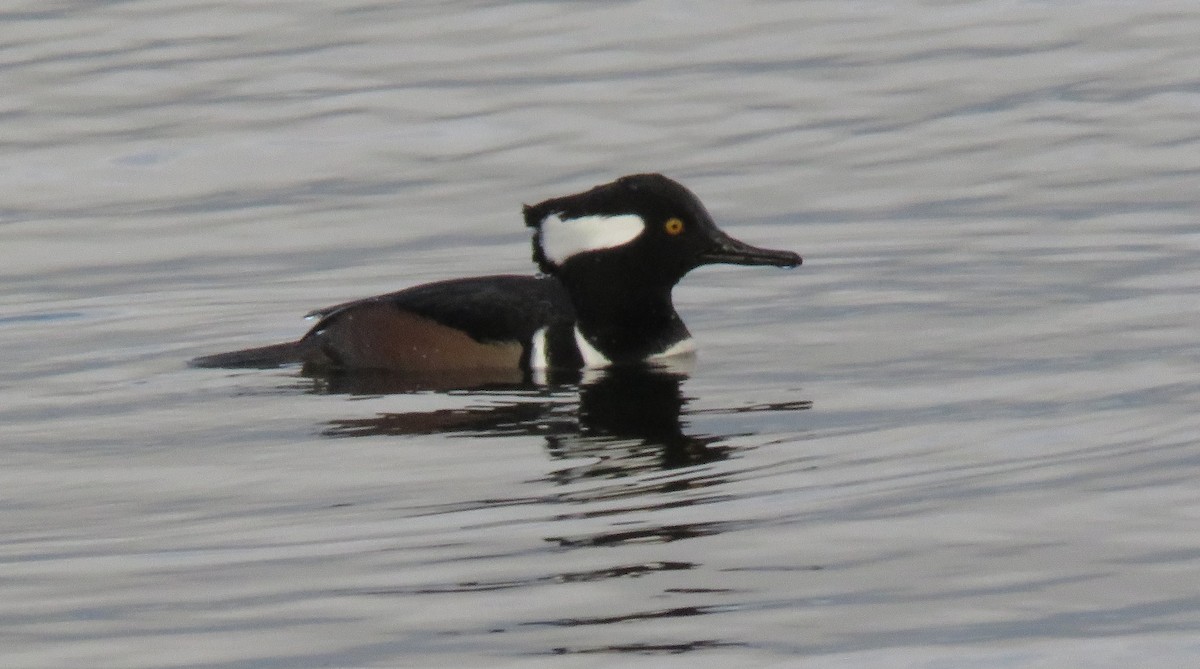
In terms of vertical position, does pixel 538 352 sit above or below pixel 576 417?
above

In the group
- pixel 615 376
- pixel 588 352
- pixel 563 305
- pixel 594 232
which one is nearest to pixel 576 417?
pixel 615 376

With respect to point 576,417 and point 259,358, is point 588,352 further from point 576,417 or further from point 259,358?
point 259,358

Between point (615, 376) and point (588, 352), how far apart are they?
0.64ft

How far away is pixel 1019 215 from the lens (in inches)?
436

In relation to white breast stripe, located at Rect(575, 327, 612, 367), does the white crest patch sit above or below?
above

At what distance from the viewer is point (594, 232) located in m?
9.00

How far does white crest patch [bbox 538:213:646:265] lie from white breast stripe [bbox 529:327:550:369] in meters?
0.47

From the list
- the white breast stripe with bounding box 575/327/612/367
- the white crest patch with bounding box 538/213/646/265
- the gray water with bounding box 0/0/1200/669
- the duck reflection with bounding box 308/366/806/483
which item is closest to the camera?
the gray water with bounding box 0/0/1200/669

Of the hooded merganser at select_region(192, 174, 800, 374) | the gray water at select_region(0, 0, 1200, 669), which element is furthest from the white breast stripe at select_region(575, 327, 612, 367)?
the gray water at select_region(0, 0, 1200, 669)

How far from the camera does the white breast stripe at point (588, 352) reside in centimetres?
880

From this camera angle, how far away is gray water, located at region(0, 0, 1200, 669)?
5375mm

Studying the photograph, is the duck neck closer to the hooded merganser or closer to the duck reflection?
the hooded merganser

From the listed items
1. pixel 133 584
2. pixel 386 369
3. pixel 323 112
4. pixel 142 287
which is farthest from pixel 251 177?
pixel 133 584

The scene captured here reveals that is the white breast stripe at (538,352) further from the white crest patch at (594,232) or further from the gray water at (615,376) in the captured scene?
the white crest patch at (594,232)
